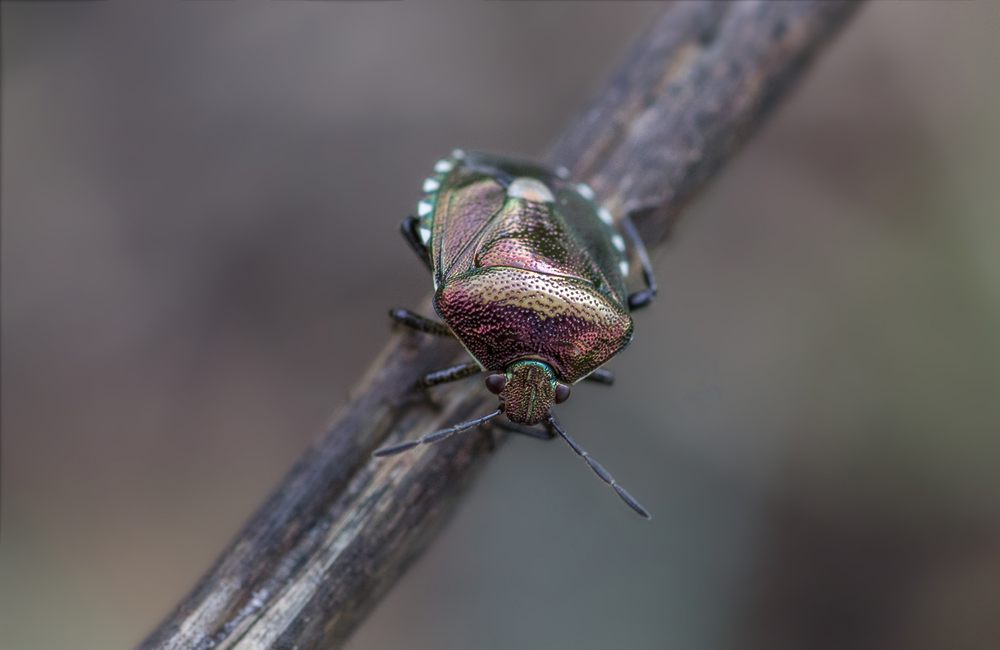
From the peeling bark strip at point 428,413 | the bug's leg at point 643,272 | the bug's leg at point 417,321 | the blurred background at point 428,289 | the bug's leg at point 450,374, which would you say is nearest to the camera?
the peeling bark strip at point 428,413

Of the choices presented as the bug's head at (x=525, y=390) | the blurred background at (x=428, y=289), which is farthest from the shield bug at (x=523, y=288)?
the blurred background at (x=428, y=289)

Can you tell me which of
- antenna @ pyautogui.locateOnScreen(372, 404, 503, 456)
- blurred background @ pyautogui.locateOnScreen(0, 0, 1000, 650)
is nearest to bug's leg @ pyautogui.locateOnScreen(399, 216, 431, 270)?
antenna @ pyautogui.locateOnScreen(372, 404, 503, 456)

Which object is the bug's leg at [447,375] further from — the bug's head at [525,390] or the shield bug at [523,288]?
the bug's head at [525,390]

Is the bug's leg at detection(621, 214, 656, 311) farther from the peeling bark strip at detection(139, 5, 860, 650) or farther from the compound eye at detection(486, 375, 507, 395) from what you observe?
the compound eye at detection(486, 375, 507, 395)

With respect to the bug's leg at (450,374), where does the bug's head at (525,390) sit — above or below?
above

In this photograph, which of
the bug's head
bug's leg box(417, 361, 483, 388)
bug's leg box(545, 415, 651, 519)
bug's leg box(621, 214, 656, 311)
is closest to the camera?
the bug's head

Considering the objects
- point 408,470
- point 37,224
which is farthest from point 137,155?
point 408,470

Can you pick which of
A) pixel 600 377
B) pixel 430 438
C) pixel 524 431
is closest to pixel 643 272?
pixel 600 377
